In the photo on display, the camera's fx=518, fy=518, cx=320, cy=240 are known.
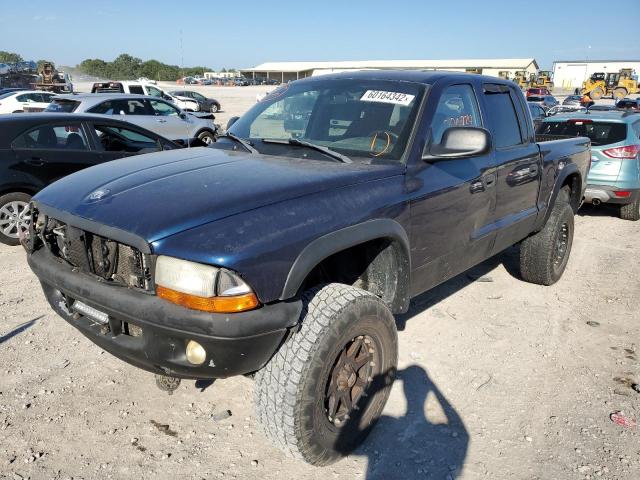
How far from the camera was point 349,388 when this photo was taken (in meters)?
2.69

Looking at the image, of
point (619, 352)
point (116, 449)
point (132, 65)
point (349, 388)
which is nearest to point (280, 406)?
point (349, 388)

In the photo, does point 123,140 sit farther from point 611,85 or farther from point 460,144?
point 611,85

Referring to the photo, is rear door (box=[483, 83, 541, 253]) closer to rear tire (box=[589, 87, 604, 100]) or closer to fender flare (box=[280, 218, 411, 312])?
fender flare (box=[280, 218, 411, 312])

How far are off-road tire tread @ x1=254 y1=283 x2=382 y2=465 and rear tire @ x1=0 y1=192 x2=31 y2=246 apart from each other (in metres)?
4.68

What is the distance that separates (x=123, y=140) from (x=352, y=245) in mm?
5253

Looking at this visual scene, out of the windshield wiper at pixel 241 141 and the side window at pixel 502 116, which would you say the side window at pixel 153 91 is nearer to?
the windshield wiper at pixel 241 141

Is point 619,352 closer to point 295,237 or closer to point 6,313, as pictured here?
point 295,237

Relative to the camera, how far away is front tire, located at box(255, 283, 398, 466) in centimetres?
234

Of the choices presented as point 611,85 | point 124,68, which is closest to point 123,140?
point 611,85

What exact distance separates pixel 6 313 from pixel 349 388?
315 centimetres

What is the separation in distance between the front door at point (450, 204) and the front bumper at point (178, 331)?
1133 mm

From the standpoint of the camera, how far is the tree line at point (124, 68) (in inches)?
3300

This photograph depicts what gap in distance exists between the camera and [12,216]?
591 cm

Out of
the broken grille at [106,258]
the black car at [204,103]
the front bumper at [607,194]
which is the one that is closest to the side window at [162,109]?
the front bumper at [607,194]
